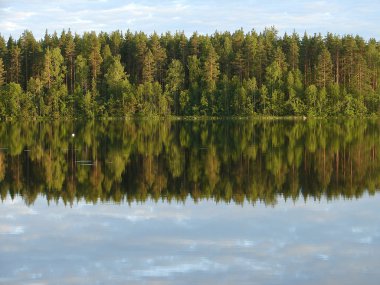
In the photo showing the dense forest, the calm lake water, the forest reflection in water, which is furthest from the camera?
the dense forest

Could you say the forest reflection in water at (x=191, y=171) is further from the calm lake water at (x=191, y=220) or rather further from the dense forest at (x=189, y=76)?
the dense forest at (x=189, y=76)

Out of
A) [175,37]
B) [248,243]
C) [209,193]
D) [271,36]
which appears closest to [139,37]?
[175,37]

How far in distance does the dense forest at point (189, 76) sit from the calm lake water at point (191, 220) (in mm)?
79824

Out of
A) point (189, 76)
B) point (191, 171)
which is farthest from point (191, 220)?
point (189, 76)

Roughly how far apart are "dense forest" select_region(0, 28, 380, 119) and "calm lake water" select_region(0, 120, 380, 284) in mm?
79824

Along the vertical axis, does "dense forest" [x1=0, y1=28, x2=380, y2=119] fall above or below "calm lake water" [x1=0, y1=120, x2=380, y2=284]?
above

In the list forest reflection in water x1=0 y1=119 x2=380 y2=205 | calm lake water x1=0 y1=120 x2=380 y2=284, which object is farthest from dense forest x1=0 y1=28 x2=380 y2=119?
calm lake water x1=0 y1=120 x2=380 y2=284

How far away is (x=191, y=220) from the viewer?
21.6m

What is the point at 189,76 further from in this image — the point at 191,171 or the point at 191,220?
the point at 191,220

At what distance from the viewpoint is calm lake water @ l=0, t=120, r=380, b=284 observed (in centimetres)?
1583

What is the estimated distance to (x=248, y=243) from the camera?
18.5 metres

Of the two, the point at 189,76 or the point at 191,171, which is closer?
the point at 191,171

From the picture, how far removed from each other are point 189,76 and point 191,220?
108576 millimetres

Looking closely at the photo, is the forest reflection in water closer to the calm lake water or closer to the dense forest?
the calm lake water
